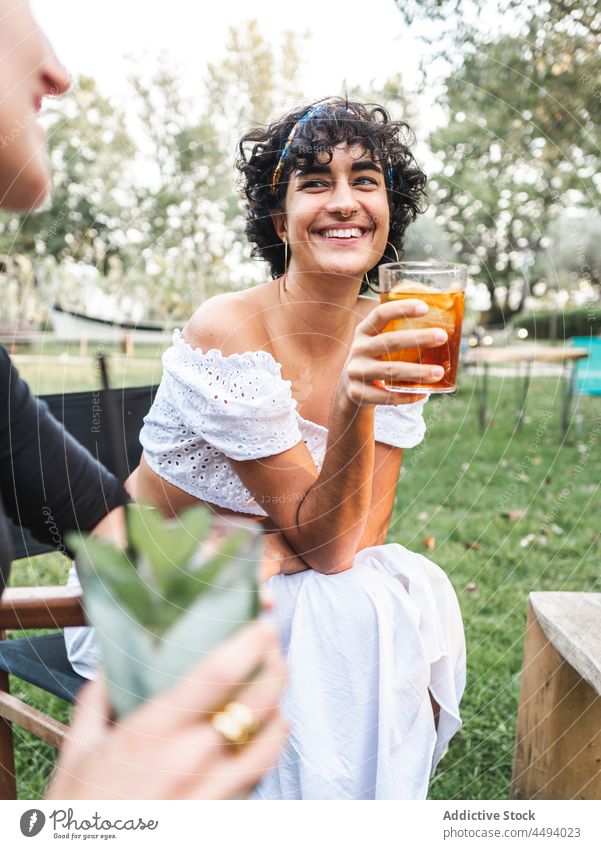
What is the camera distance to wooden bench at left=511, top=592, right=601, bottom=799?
3.70ft

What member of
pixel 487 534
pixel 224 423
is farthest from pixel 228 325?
pixel 487 534

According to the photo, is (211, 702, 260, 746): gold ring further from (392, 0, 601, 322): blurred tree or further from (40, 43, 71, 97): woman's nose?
(392, 0, 601, 322): blurred tree

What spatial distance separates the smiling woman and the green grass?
0.53 feet

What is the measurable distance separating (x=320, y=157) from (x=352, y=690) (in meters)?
0.71

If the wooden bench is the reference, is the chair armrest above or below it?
above

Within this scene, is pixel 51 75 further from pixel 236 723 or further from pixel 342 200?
pixel 236 723

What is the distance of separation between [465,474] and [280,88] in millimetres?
1677

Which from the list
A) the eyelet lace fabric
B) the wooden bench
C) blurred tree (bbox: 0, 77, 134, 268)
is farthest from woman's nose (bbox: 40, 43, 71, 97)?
the wooden bench

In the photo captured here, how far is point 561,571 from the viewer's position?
2336mm

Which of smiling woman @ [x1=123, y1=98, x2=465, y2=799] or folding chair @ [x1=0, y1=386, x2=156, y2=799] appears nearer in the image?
smiling woman @ [x1=123, y1=98, x2=465, y2=799]

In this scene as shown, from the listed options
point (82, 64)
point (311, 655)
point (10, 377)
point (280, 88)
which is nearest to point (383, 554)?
point (311, 655)

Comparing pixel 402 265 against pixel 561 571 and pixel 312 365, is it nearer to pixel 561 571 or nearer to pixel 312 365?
pixel 312 365

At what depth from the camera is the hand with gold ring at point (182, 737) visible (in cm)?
43

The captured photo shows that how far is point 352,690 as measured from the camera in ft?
3.34
